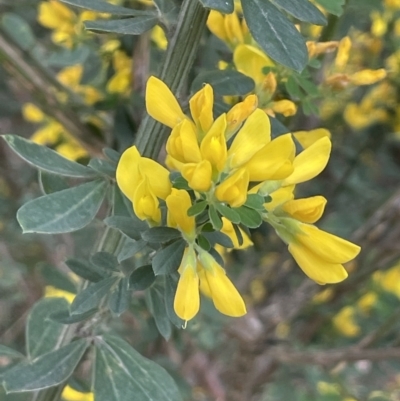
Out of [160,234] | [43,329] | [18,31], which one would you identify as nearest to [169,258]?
[160,234]

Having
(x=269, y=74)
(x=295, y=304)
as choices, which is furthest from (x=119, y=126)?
(x=295, y=304)

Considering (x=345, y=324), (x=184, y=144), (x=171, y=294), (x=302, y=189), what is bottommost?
(x=345, y=324)

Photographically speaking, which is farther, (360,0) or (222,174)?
(360,0)

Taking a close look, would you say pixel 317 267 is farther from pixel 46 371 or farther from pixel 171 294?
pixel 46 371

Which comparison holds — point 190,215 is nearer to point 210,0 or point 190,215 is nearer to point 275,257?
point 210,0

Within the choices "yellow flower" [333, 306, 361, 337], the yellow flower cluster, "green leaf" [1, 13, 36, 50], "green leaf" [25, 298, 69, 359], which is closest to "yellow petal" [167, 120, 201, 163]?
the yellow flower cluster

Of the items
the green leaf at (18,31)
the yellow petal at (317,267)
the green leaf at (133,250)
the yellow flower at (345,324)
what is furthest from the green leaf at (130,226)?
the yellow flower at (345,324)
